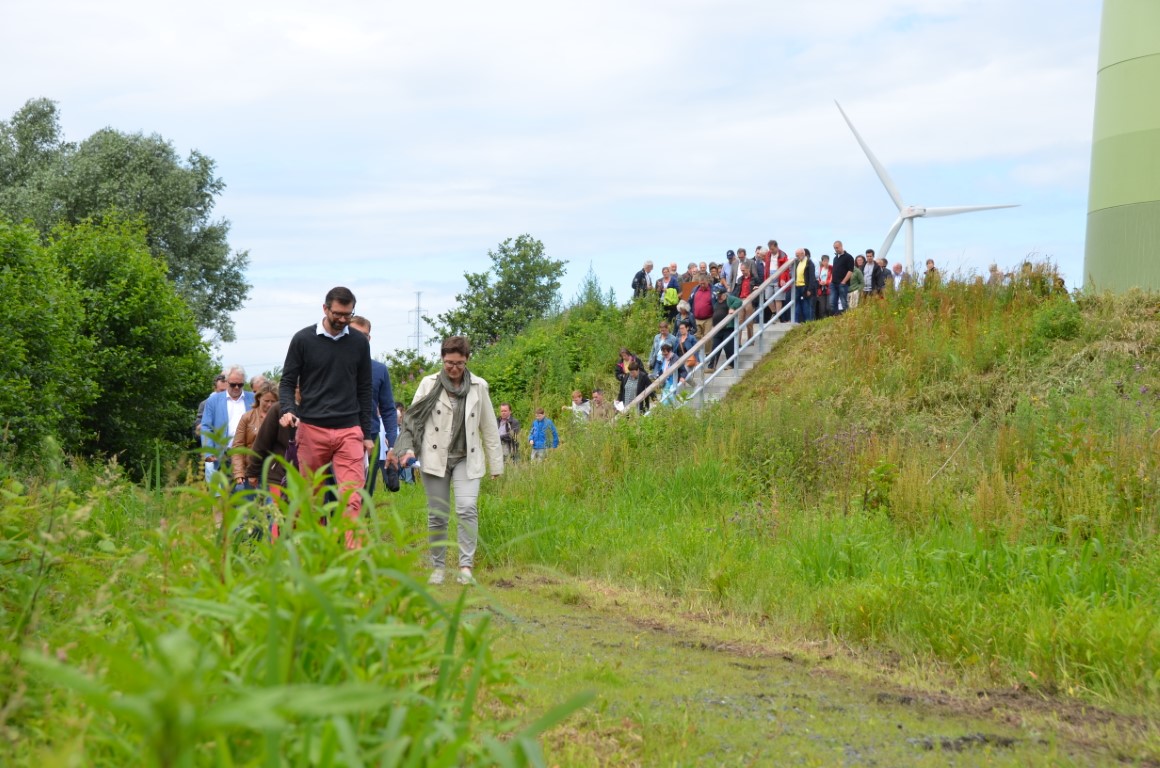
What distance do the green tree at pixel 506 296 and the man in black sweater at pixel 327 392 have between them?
32947 mm

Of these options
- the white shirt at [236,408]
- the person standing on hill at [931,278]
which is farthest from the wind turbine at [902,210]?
the white shirt at [236,408]

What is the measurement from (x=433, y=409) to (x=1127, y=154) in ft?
44.5

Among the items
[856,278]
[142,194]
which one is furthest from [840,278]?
[142,194]

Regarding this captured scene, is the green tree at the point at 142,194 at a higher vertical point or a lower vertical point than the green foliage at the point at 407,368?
higher

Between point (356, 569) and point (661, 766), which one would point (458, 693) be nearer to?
point (356, 569)

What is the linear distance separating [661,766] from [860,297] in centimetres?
1945

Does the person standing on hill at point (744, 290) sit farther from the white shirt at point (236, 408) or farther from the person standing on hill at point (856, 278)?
the white shirt at point (236, 408)

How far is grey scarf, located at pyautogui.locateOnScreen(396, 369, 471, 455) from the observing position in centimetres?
1006

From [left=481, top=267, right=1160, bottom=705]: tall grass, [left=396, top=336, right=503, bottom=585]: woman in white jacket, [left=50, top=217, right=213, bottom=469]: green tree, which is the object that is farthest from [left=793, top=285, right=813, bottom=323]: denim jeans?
[left=396, top=336, right=503, bottom=585]: woman in white jacket

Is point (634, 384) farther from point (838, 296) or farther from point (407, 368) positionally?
point (407, 368)

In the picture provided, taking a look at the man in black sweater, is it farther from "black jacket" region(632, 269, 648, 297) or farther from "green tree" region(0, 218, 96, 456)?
"black jacket" region(632, 269, 648, 297)

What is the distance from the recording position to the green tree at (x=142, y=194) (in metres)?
49.4

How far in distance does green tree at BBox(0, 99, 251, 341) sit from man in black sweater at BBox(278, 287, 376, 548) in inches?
1664

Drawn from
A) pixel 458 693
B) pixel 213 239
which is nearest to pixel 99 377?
pixel 458 693
